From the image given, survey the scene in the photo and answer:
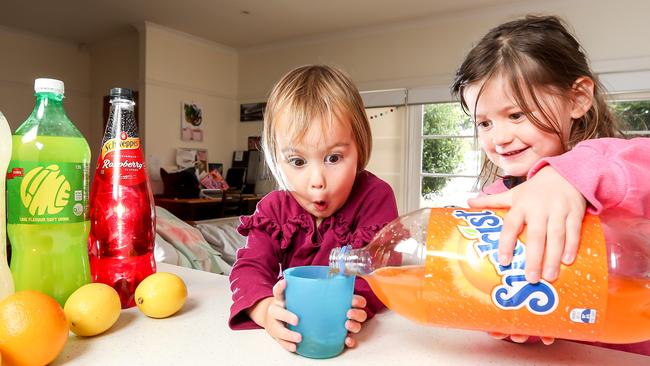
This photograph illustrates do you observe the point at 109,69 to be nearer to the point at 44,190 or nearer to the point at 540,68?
the point at 44,190

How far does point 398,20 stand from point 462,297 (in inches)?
172

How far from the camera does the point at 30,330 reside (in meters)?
0.46

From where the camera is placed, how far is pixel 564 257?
403 mm

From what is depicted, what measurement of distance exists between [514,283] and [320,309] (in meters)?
0.20

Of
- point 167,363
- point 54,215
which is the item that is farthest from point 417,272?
point 54,215

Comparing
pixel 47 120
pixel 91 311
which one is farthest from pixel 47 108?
pixel 91 311

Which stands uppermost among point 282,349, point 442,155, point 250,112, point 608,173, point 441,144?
point 250,112

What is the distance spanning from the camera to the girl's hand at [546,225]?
1.32 feet

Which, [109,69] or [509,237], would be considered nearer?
[509,237]

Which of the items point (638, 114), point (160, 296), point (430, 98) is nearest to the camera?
point (160, 296)

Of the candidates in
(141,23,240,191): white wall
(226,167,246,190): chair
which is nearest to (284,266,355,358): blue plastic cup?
(141,23,240,191): white wall

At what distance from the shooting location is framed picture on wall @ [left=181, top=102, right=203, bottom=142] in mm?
5180

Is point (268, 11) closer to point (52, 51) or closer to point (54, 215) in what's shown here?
point (52, 51)

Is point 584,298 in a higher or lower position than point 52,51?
lower
